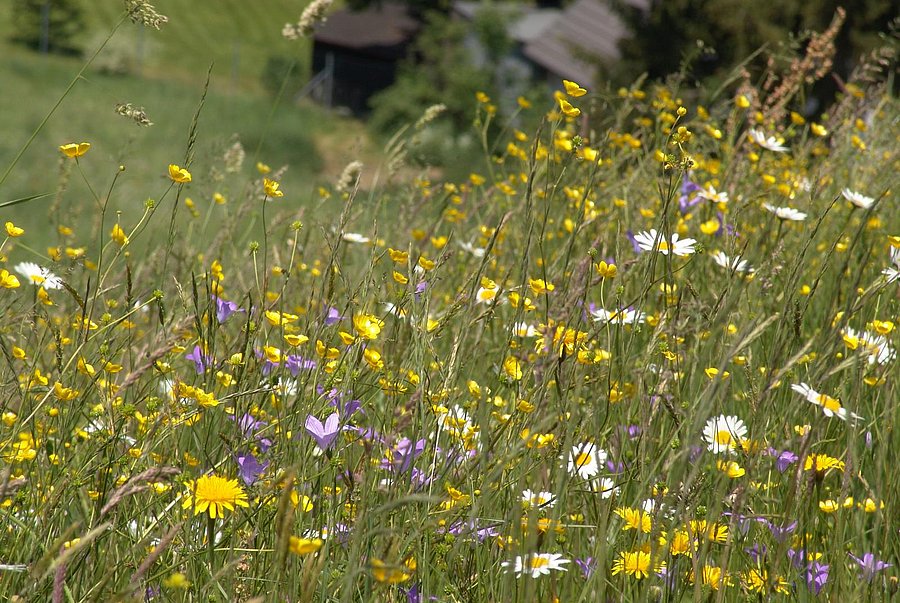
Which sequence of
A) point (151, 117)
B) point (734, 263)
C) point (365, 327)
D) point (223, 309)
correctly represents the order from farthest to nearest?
point (151, 117) → point (734, 263) → point (223, 309) → point (365, 327)

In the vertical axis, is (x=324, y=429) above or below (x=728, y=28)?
above

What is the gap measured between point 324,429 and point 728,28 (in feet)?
47.2

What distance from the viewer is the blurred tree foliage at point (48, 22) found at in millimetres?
35812

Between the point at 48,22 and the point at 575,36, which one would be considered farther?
the point at 48,22

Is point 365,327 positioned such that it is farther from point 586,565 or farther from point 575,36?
point 575,36

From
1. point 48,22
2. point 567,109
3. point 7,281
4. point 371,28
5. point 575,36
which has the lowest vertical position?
point 48,22

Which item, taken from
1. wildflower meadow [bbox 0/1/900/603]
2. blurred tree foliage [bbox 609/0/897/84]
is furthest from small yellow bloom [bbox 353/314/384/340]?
blurred tree foliage [bbox 609/0/897/84]

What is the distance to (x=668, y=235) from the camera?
1.57m

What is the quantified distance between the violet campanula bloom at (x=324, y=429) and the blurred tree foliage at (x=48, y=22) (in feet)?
125

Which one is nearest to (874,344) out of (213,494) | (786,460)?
(786,460)

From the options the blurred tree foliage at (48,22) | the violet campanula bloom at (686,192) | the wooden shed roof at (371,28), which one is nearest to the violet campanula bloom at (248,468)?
the violet campanula bloom at (686,192)

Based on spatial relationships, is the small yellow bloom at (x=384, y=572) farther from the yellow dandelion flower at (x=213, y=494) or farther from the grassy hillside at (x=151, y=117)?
the grassy hillside at (x=151, y=117)

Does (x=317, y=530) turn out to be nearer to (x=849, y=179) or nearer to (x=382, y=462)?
(x=382, y=462)

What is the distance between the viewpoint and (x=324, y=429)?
57.4 inches
